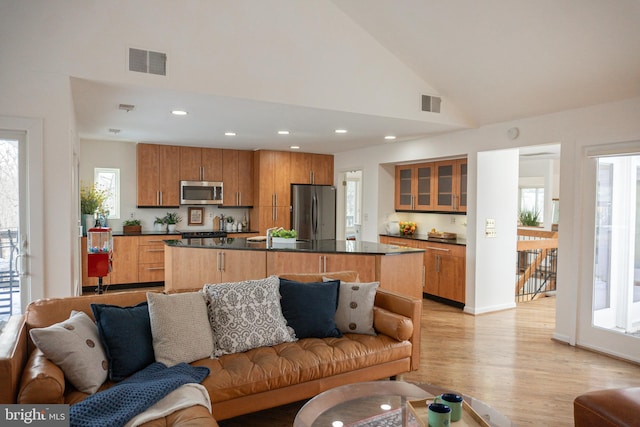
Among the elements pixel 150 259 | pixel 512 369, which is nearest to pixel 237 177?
pixel 150 259

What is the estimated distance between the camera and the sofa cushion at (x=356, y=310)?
3154 mm

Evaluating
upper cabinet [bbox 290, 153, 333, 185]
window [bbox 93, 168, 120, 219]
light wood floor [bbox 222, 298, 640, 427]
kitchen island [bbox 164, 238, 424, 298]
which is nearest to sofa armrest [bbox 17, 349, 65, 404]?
light wood floor [bbox 222, 298, 640, 427]

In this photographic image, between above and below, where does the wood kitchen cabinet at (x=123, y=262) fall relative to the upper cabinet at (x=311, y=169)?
below

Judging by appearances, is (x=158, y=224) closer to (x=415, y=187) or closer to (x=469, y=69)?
(x=415, y=187)

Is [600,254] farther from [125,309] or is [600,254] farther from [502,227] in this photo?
[125,309]

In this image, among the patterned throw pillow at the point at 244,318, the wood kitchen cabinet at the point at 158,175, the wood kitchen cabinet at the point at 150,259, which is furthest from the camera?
the wood kitchen cabinet at the point at 158,175

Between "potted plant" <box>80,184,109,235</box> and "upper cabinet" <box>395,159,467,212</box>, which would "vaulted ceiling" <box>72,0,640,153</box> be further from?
"potted plant" <box>80,184,109,235</box>

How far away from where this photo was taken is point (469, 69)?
438 cm

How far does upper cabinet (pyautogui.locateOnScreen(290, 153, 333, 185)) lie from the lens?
8.05 meters

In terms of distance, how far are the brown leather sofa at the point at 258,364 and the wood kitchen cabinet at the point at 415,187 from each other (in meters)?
3.76

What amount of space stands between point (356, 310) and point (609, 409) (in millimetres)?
1605

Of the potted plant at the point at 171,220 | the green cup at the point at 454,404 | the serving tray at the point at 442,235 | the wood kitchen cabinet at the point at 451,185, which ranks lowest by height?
the green cup at the point at 454,404

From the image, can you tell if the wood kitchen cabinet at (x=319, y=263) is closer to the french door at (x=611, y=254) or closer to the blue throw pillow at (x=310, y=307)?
the blue throw pillow at (x=310, y=307)

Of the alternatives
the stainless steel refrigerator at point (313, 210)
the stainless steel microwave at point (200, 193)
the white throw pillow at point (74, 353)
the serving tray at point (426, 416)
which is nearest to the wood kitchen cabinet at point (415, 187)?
the stainless steel refrigerator at point (313, 210)
